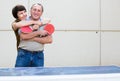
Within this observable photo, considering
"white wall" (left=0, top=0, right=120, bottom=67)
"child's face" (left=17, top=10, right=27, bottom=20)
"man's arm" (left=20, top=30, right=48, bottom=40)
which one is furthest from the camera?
"white wall" (left=0, top=0, right=120, bottom=67)

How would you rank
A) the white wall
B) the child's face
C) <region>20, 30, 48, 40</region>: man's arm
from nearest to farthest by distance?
<region>20, 30, 48, 40</region>: man's arm, the child's face, the white wall

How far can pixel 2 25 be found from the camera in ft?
12.4

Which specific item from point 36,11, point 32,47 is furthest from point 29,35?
point 36,11

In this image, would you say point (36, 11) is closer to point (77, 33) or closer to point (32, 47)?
point (32, 47)

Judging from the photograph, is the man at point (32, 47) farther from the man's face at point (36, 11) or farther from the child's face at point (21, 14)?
the child's face at point (21, 14)

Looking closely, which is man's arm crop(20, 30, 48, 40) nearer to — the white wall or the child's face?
the child's face

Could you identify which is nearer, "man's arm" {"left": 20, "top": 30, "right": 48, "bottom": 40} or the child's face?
"man's arm" {"left": 20, "top": 30, "right": 48, "bottom": 40}

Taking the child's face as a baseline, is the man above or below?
below

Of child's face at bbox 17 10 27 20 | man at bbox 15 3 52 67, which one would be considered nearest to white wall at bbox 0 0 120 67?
child's face at bbox 17 10 27 20

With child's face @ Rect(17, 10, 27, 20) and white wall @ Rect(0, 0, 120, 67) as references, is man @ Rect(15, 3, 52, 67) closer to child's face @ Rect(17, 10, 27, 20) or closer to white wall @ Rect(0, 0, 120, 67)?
child's face @ Rect(17, 10, 27, 20)

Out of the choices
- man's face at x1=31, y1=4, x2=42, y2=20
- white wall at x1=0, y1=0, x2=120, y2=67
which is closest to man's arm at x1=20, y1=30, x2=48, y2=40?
man's face at x1=31, y1=4, x2=42, y2=20

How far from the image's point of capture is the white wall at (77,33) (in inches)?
150

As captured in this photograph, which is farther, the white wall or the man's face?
the white wall

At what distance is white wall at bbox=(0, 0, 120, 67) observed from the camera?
3811 millimetres
